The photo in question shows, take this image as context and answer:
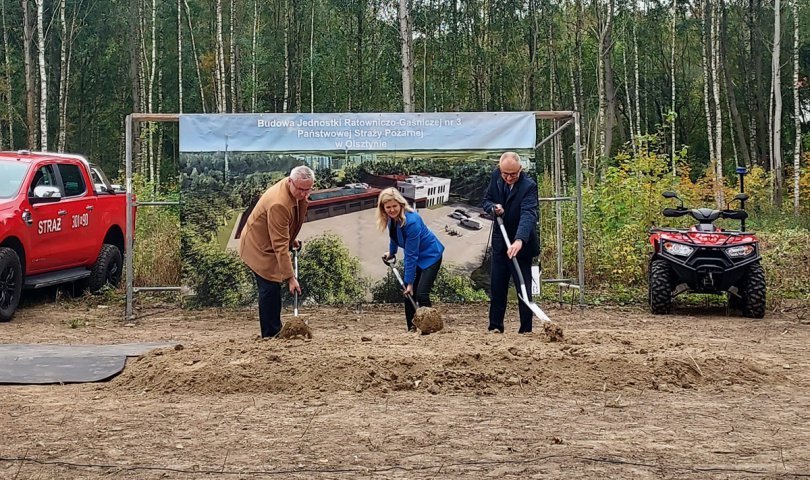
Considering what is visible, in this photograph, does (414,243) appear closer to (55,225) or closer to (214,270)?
(214,270)

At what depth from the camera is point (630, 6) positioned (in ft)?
146

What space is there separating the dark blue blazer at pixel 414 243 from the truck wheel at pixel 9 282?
5042 millimetres

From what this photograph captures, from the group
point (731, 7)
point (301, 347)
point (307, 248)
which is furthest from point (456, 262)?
point (731, 7)

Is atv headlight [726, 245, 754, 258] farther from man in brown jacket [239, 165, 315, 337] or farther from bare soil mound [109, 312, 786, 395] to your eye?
man in brown jacket [239, 165, 315, 337]

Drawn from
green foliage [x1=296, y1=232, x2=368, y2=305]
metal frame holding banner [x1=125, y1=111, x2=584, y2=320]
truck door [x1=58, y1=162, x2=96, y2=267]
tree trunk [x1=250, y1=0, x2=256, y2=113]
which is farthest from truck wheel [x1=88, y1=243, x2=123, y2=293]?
tree trunk [x1=250, y1=0, x2=256, y2=113]

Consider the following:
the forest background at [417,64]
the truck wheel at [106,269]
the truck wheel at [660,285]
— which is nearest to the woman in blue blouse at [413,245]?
the truck wheel at [660,285]

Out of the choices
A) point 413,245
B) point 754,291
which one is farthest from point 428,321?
point 754,291

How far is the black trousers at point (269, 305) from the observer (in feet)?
27.2

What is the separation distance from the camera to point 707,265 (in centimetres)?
1181

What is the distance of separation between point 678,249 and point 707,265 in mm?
419

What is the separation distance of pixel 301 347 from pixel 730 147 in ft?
145

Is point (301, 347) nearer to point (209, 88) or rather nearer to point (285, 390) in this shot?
point (285, 390)

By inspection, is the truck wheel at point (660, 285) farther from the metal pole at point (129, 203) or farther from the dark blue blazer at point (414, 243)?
the metal pole at point (129, 203)

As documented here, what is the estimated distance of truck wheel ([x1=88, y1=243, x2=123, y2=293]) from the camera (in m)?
13.9
